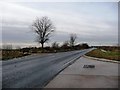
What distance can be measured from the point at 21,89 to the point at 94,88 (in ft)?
9.97

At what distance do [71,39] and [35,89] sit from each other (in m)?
130

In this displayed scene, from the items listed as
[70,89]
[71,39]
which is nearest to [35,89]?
[70,89]

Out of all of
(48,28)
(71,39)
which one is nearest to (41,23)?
(48,28)

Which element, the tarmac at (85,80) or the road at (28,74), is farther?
the road at (28,74)

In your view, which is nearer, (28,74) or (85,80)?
(85,80)

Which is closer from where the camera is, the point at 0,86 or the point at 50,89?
the point at 50,89

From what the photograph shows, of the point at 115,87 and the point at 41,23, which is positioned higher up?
the point at 41,23

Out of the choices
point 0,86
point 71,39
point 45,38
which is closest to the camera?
point 0,86

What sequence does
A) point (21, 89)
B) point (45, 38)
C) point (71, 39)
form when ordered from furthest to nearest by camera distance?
point (71, 39)
point (45, 38)
point (21, 89)

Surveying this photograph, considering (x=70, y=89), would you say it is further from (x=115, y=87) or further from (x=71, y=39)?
(x=71, y=39)

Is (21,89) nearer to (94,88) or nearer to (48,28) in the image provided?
(94,88)

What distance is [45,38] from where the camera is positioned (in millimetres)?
81062

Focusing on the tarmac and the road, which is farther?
the road

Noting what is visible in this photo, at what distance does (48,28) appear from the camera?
8362cm
